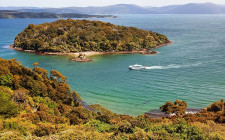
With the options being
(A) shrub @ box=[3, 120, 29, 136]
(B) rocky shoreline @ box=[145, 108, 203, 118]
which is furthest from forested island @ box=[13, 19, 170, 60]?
(A) shrub @ box=[3, 120, 29, 136]

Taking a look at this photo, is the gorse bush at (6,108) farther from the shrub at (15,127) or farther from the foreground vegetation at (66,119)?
the shrub at (15,127)

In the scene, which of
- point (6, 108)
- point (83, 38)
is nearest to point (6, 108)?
point (6, 108)

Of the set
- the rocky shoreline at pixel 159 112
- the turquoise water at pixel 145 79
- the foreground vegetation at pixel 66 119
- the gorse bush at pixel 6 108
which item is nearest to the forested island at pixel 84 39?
the turquoise water at pixel 145 79

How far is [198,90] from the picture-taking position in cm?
3991

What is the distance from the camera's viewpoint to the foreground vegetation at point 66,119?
16953 millimetres

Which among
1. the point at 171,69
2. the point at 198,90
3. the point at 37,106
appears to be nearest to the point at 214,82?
the point at 198,90

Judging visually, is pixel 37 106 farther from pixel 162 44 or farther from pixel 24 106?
pixel 162 44

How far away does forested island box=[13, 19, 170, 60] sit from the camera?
3297 inches

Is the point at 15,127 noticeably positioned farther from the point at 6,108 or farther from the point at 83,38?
the point at 83,38

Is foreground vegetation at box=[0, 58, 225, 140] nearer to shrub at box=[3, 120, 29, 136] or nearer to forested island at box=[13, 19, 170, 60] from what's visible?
shrub at box=[3, 120, 29, 136]

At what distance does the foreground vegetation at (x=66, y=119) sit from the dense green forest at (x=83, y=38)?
47575mm

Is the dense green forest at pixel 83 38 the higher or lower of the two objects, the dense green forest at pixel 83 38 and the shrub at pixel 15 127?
the higher

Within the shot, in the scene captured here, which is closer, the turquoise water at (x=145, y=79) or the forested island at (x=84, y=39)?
the turquoise water at (x=145, y=79)

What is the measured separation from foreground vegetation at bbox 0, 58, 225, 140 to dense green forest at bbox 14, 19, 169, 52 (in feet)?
156
